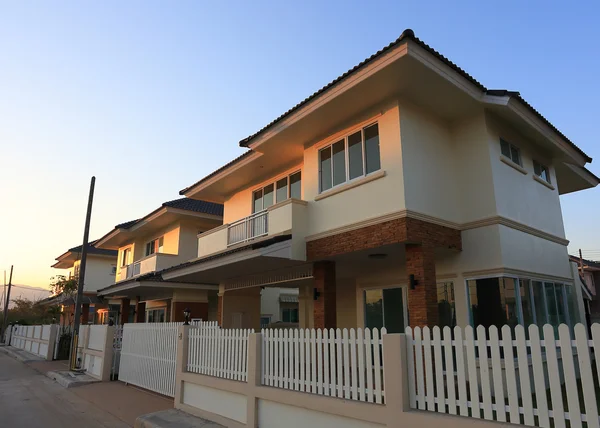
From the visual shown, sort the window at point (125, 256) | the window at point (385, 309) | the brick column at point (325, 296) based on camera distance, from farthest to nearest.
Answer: the window at point (125, 256) < the window at point (385, 309) < the brick column at point (325, 296)

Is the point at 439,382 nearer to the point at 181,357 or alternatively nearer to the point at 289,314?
the point at 181,357

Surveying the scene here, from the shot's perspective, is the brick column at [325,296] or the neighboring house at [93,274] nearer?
the brick column at [325,296]

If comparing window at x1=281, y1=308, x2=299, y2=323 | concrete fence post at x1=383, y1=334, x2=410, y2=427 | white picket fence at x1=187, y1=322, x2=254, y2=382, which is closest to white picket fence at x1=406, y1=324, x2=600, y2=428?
concrete fence post at x1=383, y1=334, x2=410, y2=427

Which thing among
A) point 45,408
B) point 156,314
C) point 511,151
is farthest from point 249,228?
point 156,314

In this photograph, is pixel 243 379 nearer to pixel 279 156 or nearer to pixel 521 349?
pixel 521 349

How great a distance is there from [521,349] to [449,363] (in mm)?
818

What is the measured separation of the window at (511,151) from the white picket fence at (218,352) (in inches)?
330

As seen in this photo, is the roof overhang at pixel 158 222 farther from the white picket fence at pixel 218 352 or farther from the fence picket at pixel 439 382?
the fence picket at pixel 439 382

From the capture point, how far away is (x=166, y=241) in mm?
23094

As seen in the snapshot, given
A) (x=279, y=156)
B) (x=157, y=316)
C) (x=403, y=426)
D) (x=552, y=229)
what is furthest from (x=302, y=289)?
(x=403, y=426)

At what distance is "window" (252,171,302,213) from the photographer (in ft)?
46.7

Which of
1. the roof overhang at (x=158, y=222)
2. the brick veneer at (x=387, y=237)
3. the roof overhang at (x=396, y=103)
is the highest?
the roof overhang at (x=396, y=103)

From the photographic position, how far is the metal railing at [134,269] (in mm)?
22703

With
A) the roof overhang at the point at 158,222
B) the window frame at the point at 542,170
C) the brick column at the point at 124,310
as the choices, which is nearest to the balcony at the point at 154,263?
the roof overhang at the point at 158,222
